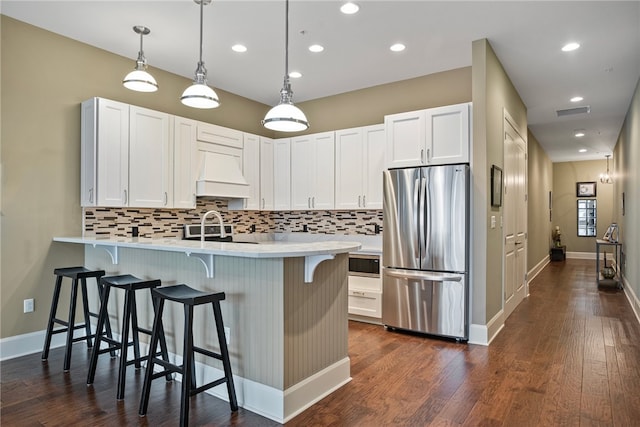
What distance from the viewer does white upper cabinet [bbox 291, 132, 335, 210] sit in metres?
5.25

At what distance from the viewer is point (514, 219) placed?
5.17 m

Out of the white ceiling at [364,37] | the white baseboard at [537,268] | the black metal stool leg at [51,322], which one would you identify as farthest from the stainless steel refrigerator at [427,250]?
the white baseboard at [537,268]

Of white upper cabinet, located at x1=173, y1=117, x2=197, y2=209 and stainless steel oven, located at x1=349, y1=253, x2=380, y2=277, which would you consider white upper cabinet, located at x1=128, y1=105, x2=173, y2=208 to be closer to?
white upper cabinet, located at x1=173, y1=117, x2=197, y2=209

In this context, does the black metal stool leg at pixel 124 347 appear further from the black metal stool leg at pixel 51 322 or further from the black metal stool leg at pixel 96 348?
the black metal stool leg at pixel 51 322

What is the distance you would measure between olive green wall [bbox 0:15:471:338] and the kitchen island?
1276mm

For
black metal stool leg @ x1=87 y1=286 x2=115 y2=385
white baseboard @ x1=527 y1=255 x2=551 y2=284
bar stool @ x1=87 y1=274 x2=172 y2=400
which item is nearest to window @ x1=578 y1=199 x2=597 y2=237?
white baseboard @ x1=527 y1=255 x2=551 y2=284

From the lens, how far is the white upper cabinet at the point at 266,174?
5.58m

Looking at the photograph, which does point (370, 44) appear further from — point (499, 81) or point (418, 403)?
point (418, 403)

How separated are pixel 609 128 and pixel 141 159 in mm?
8043

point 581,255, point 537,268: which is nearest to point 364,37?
point 537,268

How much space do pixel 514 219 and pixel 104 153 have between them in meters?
4.84

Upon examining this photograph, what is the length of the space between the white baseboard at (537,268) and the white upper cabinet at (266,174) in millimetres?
4883

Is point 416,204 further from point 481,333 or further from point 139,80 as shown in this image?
point 139,80

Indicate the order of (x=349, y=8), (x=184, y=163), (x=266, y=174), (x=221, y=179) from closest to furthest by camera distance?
(x=349, y=8), (x=184, y=163), (x=221, y=179), (x=266, y=174)
